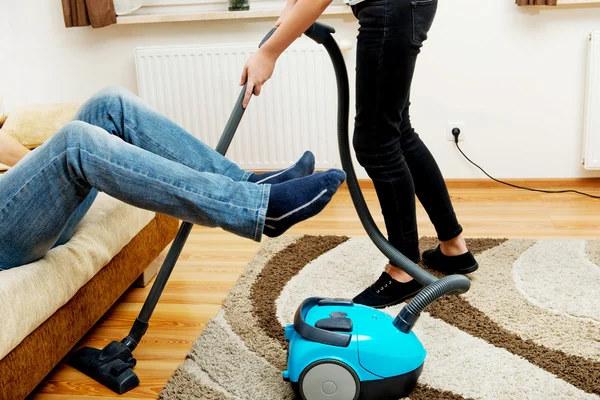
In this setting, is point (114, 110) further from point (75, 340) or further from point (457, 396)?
point (457, 396)

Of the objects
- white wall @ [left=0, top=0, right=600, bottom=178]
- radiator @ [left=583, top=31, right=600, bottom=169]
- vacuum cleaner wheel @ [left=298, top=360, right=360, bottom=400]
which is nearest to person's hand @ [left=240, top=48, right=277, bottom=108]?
vacuum cleaner wheel @ [left=298, top=360, right=360, bottom=400]

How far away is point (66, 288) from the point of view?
64.0 inches

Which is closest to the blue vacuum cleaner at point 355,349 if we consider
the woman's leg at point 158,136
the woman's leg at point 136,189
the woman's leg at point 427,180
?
the woman's leg at point 136,189

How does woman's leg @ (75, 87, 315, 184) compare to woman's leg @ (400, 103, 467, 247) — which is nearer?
woman's leg @ (75, 87, 315, 184)

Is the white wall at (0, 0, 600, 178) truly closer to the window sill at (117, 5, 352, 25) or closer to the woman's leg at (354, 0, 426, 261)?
the window sill at (117, 5, 352, 25)

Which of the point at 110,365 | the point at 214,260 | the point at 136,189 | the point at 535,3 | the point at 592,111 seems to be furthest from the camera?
the point at 592,111

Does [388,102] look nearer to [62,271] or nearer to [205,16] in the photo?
[62,271]

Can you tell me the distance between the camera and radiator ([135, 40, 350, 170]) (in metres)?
3.14

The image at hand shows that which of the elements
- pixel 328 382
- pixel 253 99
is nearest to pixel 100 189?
pixel 328 382

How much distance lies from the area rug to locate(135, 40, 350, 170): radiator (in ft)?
2.62

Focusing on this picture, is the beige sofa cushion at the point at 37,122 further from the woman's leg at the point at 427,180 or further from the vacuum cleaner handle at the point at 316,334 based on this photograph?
the vacuum cleaner handle at the point at 316,334

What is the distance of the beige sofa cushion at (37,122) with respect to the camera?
2.88m

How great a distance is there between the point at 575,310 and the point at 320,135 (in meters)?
1.55

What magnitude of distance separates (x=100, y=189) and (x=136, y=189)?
87 mm
